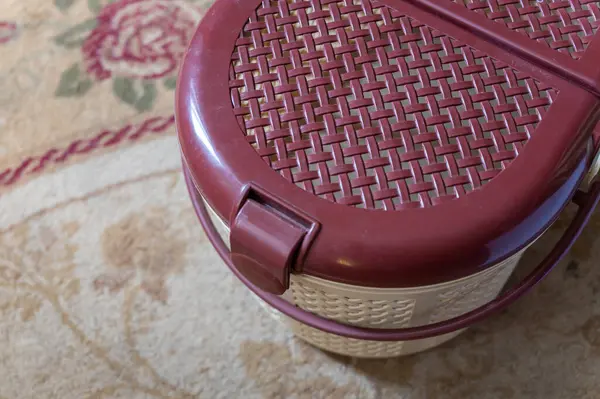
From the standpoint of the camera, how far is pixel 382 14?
62cm

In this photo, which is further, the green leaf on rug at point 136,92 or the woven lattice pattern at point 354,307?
the green leaf on rug at point 136,92

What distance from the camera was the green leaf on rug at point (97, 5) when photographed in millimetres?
1119

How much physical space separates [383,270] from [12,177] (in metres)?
0.71

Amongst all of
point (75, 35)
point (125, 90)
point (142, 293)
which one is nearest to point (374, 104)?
point (142, 293)

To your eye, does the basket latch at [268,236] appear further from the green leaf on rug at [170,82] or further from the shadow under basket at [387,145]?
the green leaf on rug at [170,82]

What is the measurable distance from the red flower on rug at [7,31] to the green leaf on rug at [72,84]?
14 centimetres

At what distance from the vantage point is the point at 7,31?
3.65 ft

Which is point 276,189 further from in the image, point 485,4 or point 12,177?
point 12,177

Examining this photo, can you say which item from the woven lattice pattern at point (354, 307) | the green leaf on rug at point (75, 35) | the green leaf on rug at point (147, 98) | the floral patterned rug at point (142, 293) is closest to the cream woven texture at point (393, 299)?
the woven lattice pattern at point (354, 307)

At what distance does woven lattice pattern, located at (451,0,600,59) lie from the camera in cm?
60

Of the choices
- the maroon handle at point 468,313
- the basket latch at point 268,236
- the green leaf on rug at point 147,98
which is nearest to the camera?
the basket latch at point 268,236

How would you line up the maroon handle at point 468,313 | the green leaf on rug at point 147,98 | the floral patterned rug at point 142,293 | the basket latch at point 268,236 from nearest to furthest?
1. the basket latch at point 268,236
2. the maroon handle at point 468,313
3. the floral patterned rug at point 142,293
4. the green leaf on rug at point 147,98

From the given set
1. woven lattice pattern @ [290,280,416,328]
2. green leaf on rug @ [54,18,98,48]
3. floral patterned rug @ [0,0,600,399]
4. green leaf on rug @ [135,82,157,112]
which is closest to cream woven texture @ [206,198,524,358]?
woven lattice pattern @ [290,280,416,328]

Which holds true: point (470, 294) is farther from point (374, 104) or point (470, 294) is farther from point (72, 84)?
point (72, 84)
